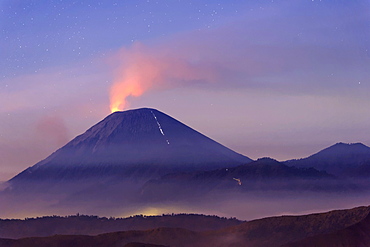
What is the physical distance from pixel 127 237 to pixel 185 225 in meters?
38.3

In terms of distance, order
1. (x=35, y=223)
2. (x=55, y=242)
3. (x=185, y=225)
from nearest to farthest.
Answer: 1. (x=55, y=242)
2. (x=185, y=225)
3. (x=35, y=223)

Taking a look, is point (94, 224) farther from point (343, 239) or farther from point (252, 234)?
point (343, 239)

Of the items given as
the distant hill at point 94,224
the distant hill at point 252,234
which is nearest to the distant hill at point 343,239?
the distant hill at point 252,234

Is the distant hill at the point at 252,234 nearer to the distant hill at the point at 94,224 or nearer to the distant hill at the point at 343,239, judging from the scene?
the distant hill at the point at 343,239

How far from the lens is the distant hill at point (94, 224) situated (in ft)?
542

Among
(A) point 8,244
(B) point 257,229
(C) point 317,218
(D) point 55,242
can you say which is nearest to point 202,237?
(B) point 257,229

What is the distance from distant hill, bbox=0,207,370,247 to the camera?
107550 mm

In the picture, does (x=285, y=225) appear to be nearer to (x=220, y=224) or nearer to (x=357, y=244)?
(x=357, y=244)

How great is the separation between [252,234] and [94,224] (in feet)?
279

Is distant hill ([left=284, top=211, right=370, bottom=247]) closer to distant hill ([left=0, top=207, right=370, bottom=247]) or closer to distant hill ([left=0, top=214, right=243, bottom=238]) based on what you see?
distant hill ([left=0, top=207, right=370, bottom=247])

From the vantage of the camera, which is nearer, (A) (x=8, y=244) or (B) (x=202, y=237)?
(B) (x=202, y=237)

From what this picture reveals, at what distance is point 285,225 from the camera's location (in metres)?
113

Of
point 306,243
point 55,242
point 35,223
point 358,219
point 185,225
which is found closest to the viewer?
point 306,243

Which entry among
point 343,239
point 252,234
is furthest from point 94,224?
point 343,239
